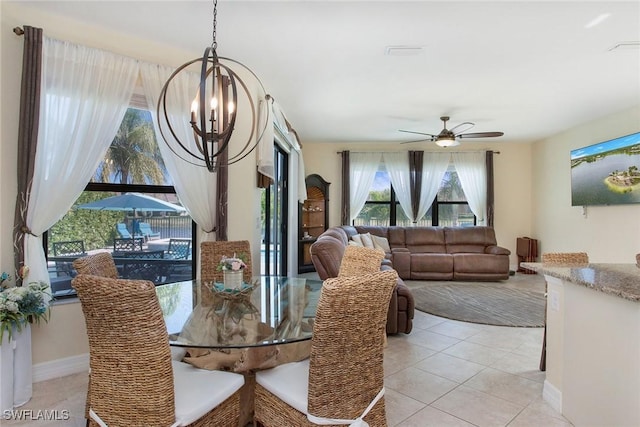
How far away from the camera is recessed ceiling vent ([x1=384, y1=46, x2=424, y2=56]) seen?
294 centimetres

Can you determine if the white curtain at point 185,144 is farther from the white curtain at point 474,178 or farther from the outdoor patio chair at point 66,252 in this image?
the white curtain at point 474,178

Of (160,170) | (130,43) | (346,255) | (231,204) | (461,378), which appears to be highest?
(130,43)

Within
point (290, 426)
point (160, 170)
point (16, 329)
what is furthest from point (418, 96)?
point (16, 329)

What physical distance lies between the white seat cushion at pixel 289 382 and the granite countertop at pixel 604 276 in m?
1.55

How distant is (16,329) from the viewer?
2.24 meters

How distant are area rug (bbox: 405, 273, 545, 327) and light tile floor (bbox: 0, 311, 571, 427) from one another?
0.51 metres

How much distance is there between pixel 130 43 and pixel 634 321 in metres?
3.87

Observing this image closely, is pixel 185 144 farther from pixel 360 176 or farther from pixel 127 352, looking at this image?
pixel 360 176

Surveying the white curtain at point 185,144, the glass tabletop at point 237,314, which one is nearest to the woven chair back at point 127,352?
the glass tabletop at point 237,314

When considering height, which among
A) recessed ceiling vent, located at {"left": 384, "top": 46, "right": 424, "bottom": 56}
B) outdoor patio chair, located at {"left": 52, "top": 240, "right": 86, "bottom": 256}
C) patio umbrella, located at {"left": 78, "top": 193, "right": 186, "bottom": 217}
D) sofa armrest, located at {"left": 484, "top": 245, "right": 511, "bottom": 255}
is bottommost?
sofa armrest, located at {"left": 484, "top": 245, "right": 511, "bottom": 255}

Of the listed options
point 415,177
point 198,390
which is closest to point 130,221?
point 198,390

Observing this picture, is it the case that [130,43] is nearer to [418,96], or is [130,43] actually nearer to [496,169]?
[418,96]

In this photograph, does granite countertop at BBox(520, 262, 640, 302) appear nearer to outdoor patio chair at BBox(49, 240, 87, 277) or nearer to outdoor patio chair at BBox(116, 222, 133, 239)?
outdoor patio chair at BBox(116, 222, 133, 239)

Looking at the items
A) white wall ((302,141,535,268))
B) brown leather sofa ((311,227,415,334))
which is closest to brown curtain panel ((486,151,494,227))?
white wall ((302,141,535,268))
